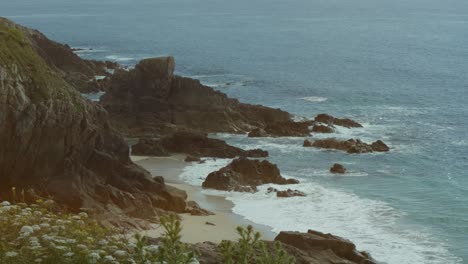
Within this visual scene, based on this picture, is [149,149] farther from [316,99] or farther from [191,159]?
[316,99]

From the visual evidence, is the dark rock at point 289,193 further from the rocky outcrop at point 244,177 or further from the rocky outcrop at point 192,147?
the rocky outcrop at point 192,147

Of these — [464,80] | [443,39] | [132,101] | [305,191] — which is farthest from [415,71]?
[305,191]

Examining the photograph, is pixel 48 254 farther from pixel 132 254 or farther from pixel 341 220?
pixel 341 220

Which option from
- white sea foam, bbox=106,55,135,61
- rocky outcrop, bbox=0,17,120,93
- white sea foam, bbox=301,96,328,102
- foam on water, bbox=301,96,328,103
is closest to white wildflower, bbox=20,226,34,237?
foam on water, bbox=301,96,328,103

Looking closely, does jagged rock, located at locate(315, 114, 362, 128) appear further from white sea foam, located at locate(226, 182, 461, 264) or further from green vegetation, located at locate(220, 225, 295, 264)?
green vegetation, located at locate(220, 225, 295, 264)

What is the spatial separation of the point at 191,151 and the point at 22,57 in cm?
2199

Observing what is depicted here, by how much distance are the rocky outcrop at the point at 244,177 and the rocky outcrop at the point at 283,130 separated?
13937 mm

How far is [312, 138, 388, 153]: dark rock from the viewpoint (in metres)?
63.2

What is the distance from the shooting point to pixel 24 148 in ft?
124

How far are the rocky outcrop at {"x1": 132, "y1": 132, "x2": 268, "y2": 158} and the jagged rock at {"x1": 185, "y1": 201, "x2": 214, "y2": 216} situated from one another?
15764mm

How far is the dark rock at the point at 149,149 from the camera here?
196 ft

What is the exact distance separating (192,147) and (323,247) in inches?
1187

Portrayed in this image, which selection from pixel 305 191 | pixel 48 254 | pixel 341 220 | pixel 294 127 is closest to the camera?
pixel 48 254

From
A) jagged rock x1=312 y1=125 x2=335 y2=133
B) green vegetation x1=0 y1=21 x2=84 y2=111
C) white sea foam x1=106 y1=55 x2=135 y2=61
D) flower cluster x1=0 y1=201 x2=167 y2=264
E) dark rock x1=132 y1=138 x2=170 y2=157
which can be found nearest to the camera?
flower cluster x1=0 y1=201 x2=167 y2=264
